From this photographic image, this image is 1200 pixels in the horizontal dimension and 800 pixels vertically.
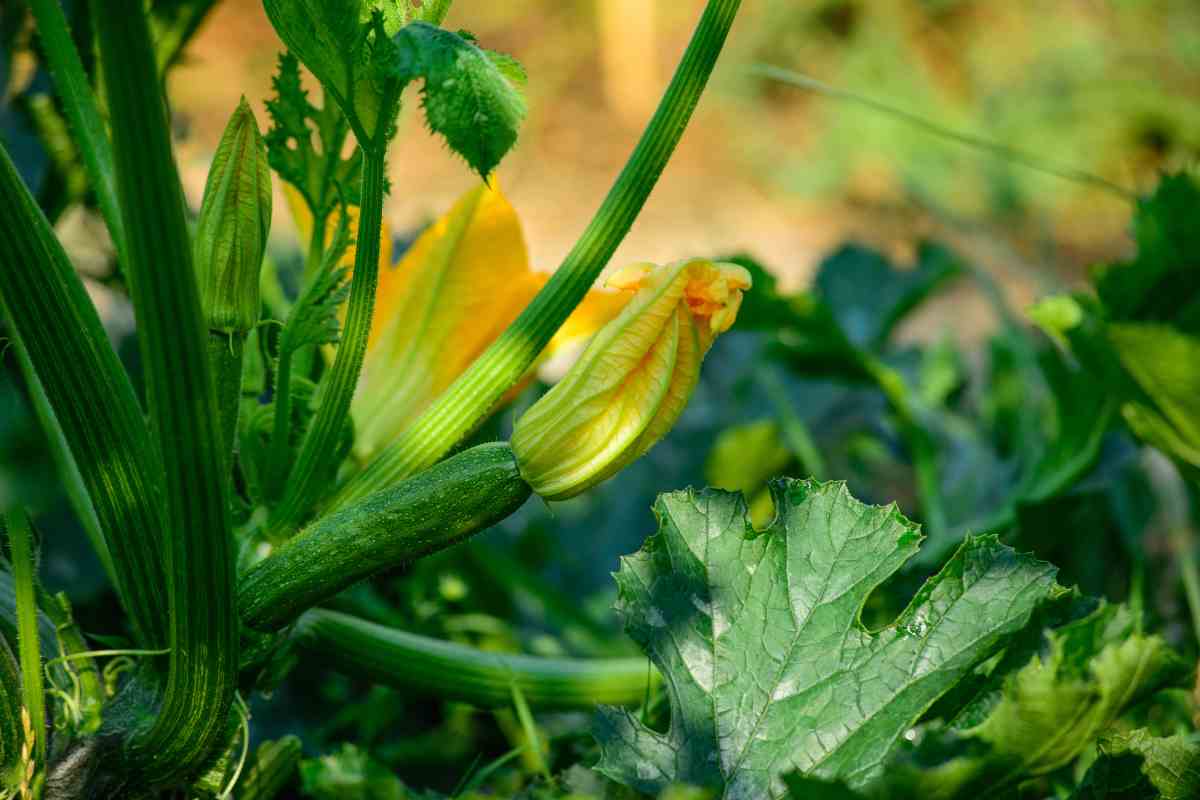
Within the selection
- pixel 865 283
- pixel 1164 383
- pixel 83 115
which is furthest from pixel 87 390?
pixel 865 283

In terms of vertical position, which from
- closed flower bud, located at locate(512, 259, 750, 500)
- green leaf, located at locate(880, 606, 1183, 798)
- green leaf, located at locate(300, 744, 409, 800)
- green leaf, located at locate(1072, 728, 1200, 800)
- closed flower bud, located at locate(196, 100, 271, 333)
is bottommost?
green leaf, located at locate(300, 744, 409, 800)

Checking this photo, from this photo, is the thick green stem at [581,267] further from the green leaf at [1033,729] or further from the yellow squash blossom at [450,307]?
the green leaf at [1033,729]

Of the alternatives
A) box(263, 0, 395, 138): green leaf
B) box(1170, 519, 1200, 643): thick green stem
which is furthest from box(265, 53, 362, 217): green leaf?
box(1170, 519, 1200, 643): thick green stem

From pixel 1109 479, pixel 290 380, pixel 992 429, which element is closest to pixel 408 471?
pixel 290 380

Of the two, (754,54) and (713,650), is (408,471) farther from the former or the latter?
(754,54)

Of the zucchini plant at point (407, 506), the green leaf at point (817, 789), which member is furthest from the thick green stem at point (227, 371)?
the green leaf at point (817, 789)

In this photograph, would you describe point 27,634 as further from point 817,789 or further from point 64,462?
point 817,789

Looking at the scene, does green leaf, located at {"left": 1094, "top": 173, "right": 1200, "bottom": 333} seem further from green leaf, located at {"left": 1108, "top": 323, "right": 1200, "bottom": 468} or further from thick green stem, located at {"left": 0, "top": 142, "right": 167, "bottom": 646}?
thick green stem, located at {"left": 0, "top": 142, "right": 167, "bottom": 646}
